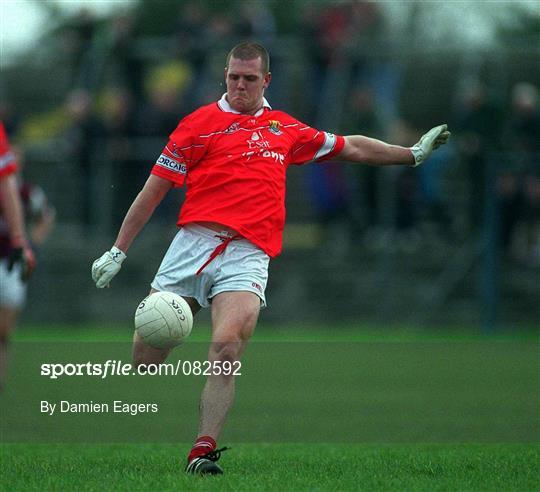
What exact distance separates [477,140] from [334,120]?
2.30 metres

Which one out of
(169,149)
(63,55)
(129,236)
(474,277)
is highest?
(63,55)

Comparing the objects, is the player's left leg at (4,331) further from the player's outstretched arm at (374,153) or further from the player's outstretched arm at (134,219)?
the player's outstretched arm at (374,153)

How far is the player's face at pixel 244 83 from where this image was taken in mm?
7852

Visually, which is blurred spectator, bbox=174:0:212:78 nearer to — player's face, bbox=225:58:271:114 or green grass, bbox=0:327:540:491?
green grass, bbox=0:327:540:491

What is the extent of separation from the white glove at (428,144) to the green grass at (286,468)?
1944 mm

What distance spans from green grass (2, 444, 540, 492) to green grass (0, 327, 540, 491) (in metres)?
0.01

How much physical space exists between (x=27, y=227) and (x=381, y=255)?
839 centimetres

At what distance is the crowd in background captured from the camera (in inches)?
762

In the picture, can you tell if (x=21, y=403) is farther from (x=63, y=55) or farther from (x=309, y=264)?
(x=63, y=55)

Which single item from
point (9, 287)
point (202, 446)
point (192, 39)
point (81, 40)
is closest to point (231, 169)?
point (202, 446)

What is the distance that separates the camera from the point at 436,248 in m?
19.9

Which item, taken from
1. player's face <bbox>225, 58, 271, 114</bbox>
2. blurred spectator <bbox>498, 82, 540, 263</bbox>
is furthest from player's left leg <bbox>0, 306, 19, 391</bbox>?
blurred spectator <bbox>498, 82, 540, 263</bbox>

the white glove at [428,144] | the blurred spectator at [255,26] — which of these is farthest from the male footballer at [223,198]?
the blurred spectator at [255,26]

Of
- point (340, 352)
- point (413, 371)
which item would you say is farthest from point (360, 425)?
point (340, 352)
